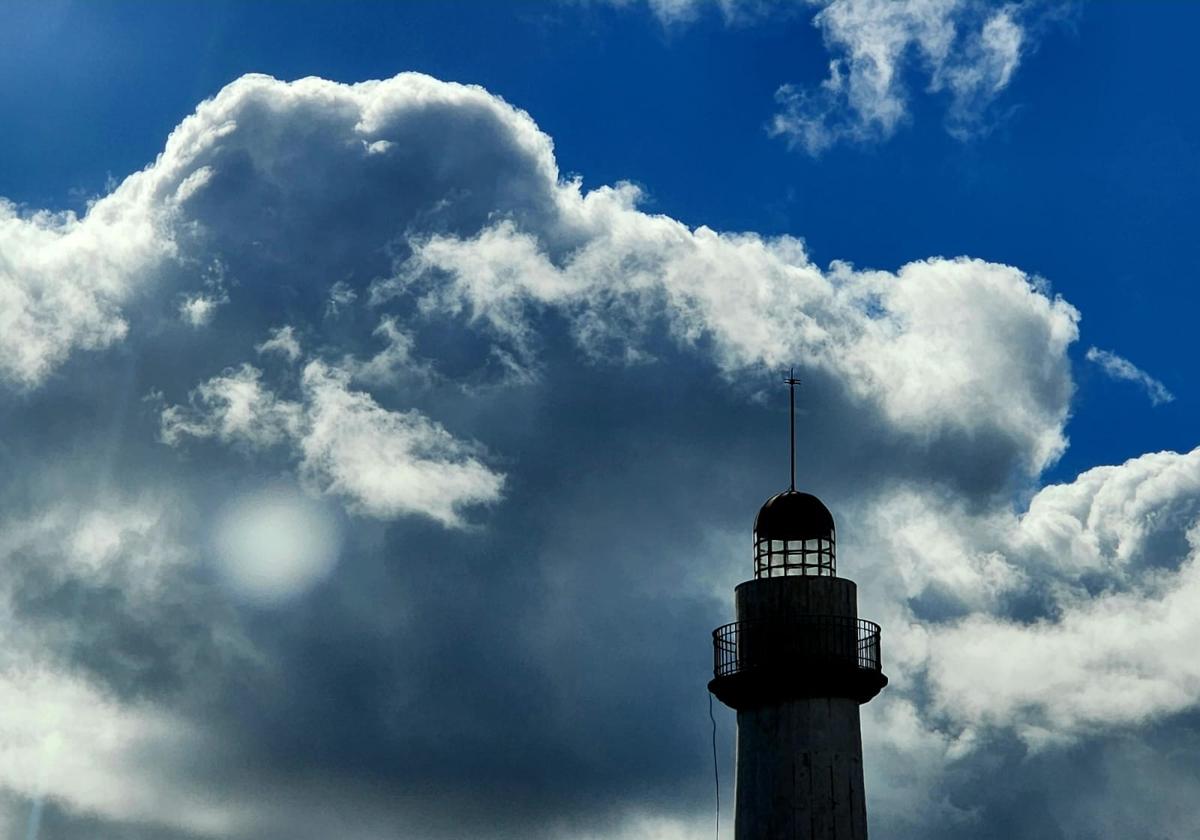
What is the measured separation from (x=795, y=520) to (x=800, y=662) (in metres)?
3.89

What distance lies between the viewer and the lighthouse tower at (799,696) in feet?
150

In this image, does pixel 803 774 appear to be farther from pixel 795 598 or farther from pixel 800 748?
pixel 795 598

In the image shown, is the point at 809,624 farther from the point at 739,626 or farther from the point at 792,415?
the point at 792,415

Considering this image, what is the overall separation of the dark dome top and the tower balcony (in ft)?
7.92

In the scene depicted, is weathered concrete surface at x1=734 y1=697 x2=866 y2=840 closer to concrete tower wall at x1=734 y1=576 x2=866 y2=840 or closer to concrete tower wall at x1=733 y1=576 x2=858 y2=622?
concrete tower wall at x1=734 y1=576 x2=866 y2=840

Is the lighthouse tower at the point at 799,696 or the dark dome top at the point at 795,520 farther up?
the dark dome top at the point at 795,520

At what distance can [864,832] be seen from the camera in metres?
46.0

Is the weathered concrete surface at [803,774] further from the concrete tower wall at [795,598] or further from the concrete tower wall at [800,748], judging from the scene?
the concrete tower wall at [795,598]

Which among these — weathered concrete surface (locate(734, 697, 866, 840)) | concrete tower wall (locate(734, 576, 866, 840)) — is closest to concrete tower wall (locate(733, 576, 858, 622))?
concrete tower wall (locate(734, 576, 866, 840))

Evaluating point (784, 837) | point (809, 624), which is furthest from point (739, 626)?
point (784, 837)

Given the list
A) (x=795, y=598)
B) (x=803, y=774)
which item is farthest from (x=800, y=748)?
(x=795, y=598)

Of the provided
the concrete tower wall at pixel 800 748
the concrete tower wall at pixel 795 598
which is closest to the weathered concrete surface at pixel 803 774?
the concrete tower wall at pixel 800 748

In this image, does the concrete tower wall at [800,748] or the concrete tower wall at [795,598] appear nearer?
the concrete tower wall at [800,748]

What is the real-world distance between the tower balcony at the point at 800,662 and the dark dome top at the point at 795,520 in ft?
7.92
